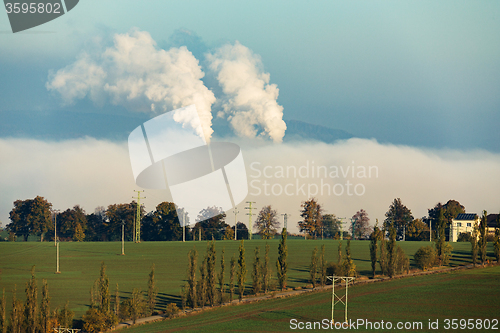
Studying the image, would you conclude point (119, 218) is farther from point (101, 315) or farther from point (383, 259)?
point (101, 315)

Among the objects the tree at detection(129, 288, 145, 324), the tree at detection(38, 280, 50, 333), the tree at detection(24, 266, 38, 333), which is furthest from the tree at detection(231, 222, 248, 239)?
the tree at detection(24, 266, 38, 333)

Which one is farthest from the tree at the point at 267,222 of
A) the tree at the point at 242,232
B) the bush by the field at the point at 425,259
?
the bush by the field at the point at 425,259

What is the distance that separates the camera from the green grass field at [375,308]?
41.7 metres

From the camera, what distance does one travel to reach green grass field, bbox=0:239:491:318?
60844 mm

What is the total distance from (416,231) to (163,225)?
201 ft

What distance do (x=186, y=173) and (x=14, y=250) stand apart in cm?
6730

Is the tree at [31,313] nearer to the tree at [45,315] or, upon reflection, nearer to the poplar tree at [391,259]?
the tree at [45,315]

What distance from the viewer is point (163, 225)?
12312 cm

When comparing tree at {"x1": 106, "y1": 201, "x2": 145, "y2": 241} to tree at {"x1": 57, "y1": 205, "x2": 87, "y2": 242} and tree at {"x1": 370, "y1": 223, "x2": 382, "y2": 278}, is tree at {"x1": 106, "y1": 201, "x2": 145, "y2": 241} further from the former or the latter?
tree at {"x1": 370, "y1": 223, "x2": 382, "y2": 278}

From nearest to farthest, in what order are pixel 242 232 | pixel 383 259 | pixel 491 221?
pixel 383 259
pixel 491 221
pixel 242 232

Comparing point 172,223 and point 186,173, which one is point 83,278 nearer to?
point 186,173

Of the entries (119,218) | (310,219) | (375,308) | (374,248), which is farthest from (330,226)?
(375,308)

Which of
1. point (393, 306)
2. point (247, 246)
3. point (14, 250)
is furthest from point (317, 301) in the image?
point (14, 250)

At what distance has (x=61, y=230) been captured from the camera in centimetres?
13238
